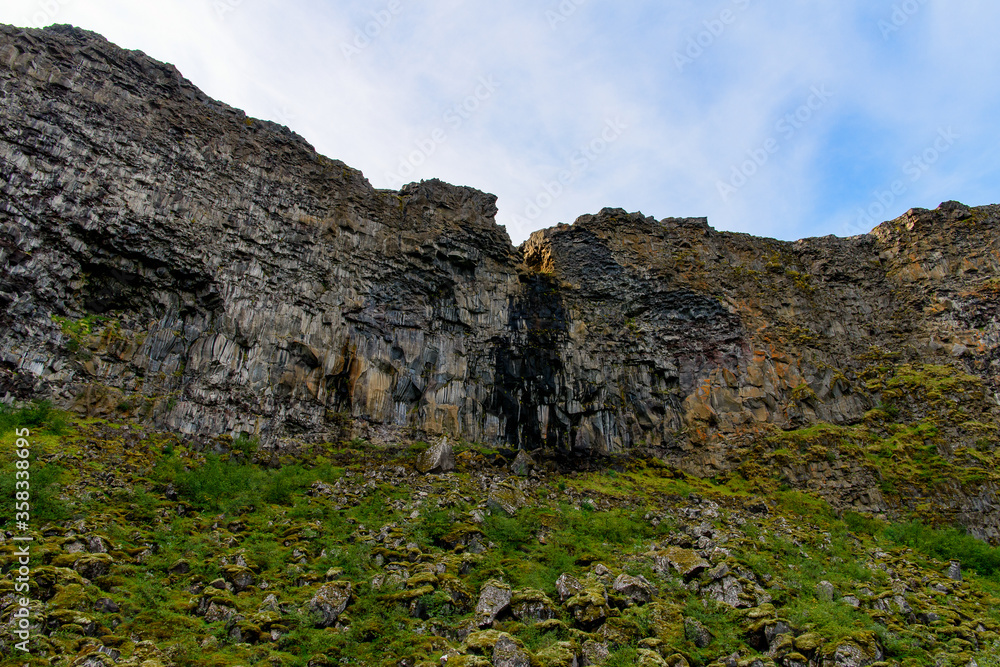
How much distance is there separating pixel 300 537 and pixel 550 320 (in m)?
19.6

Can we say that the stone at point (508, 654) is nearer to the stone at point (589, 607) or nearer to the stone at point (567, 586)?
the stone at point (589, 607)

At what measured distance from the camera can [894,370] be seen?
96.7ft

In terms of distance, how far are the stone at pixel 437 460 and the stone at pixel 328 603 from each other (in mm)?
9943

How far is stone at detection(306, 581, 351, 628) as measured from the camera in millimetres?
11594

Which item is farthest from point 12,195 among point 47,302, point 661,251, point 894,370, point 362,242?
point 894,370

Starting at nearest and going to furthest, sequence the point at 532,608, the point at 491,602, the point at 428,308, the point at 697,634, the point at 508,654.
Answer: the point at 508,654, the point at 697,634, the point at 532,608, the point at 491,602, the point at 428,308

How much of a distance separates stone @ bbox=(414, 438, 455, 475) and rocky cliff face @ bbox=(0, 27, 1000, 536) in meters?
2.35

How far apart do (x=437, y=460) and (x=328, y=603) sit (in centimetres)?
1111

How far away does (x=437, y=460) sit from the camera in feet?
75.4

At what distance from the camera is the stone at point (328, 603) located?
1159 cm

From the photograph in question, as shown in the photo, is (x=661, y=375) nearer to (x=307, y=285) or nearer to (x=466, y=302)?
(x=466, y=302)

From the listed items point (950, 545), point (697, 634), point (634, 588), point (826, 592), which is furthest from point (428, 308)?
point (950, 545)

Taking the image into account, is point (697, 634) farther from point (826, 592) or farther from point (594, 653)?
point (826, 592)

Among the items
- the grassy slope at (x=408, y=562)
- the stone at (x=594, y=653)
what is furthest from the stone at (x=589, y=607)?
the stone at (x=594, y=653)
